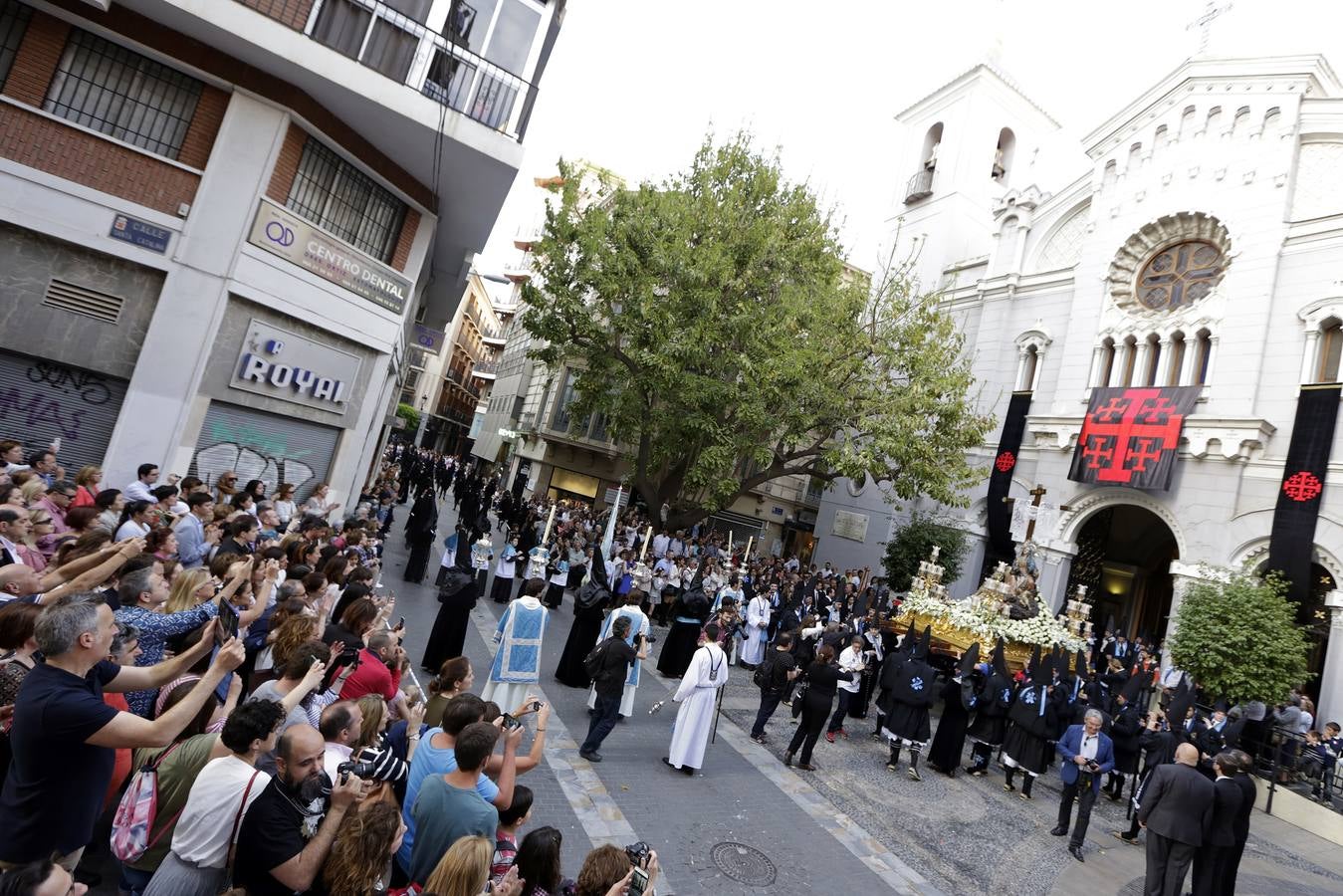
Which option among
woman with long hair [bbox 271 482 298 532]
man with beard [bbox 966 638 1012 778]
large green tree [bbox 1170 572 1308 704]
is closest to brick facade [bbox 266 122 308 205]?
woman with long hair [bbox 271 482 298 532]

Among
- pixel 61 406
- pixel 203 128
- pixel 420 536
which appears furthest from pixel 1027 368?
pixel 61 406

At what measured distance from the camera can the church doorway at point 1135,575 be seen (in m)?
26.1

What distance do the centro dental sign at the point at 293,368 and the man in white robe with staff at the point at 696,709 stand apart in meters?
8.75

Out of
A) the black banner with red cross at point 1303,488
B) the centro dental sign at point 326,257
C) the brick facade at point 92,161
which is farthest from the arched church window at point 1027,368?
the brick facade at point 92,161

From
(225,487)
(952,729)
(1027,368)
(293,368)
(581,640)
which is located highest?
(1027,368)

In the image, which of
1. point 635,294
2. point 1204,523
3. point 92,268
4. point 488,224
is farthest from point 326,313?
point 1204,523

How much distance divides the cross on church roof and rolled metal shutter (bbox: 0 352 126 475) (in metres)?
30.6

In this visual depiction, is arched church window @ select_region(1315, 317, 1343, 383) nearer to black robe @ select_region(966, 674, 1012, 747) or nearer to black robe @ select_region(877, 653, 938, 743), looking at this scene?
black robe @ select_region(966, 674, 1012, 747)

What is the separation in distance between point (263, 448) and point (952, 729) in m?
12.4

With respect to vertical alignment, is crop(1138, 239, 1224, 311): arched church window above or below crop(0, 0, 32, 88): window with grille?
above

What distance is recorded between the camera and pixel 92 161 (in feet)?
33.1

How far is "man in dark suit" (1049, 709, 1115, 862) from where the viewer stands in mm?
8523

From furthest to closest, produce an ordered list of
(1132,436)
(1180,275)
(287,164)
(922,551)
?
(922,551) → (1180,275) → (1132,436) → (287,164)

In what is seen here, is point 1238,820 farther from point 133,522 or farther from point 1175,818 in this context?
point 133,522
